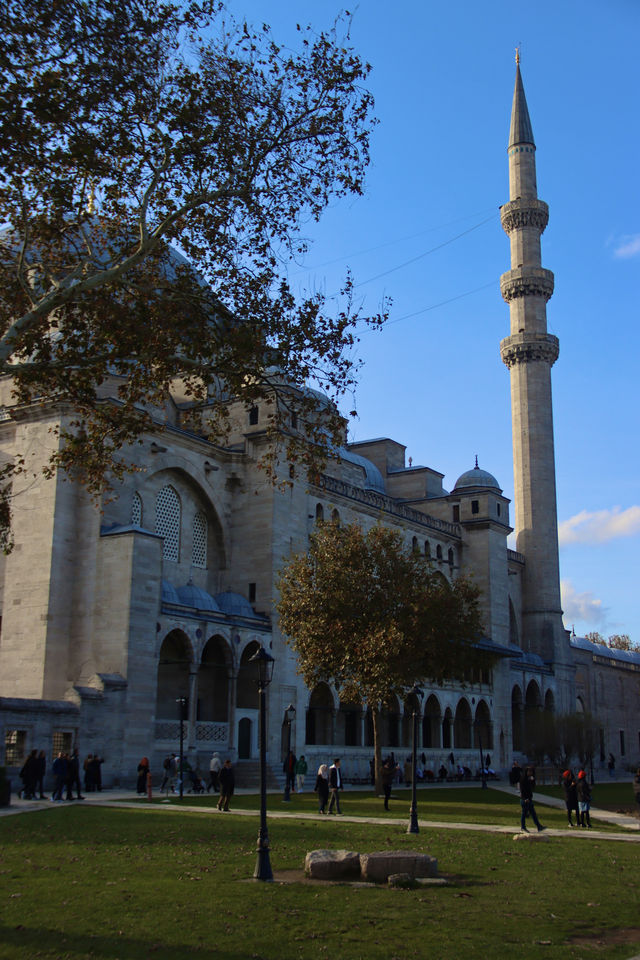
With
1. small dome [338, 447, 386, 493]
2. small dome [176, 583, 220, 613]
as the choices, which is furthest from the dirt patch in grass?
small dome [338, 447, 386, 493]

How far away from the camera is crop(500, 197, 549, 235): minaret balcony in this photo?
68.7 metres

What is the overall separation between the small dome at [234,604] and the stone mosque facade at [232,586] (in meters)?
0.10

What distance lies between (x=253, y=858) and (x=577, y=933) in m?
6.14

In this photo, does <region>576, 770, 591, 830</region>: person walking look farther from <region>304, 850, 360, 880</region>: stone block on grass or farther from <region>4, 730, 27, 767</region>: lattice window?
<region>4, 730, 27, 767</region>: lattice window

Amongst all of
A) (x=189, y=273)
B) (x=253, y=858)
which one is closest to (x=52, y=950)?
(x=253, y=858)

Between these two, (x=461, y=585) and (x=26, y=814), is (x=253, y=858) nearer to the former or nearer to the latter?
(x=26, y=814)

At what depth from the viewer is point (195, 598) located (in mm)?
38781

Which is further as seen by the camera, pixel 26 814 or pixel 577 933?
pixel 26 814

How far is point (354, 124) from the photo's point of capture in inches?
631

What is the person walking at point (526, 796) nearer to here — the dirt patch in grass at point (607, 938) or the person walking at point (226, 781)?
the person walking at point (226, 781)

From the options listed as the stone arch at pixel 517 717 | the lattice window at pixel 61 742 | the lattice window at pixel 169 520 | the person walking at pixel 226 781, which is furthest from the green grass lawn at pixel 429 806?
the stone arch at pixel 517 717

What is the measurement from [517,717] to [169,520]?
33.7 m

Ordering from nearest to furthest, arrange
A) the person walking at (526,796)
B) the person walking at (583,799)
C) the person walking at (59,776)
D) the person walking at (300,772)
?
the person walking at (526,796), the person walking at (583,799), the person walking at (59,776), the person walking at (300,772)

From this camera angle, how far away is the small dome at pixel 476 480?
2594 inches
